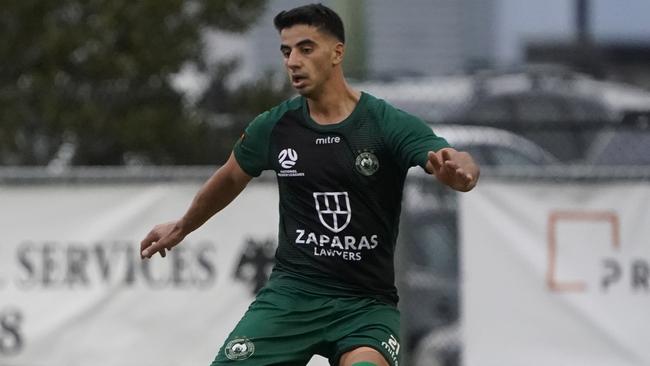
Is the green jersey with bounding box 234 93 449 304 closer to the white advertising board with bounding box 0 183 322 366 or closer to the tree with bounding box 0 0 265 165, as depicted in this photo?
the white advertising board with bounding box 0 183 322 366

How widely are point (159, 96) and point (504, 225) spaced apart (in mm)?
4013

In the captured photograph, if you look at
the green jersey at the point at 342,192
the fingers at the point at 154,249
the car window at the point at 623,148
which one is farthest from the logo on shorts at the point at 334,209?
the car window at the point at 623,148

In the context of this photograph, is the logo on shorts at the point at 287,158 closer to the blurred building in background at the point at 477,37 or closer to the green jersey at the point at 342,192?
the green jersey at the point at 342,192

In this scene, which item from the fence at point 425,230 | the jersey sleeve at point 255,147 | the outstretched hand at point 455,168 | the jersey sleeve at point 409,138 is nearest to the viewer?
Answer: the outstretched hand at point 455,168

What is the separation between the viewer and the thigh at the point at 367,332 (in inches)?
264

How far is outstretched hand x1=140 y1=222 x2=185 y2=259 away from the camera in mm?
7176

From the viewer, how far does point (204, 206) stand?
23.6ft

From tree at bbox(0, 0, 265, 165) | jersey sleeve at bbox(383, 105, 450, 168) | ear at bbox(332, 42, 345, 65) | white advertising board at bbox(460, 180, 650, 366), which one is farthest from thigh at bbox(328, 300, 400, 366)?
tree at bbox(0, 0, 265, 165)

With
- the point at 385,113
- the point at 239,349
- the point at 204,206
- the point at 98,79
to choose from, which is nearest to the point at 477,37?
the point at 98,79

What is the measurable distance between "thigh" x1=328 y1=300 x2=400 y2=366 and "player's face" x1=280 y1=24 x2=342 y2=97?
36.8 inches

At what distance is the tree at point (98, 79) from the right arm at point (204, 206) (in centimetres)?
548

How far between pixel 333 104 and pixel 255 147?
0.42 metres

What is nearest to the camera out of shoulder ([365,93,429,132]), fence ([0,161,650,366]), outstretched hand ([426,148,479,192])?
outstretched hand ([426,148,479,192])

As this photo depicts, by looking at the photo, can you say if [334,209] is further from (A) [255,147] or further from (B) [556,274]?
(B) [556,274]
